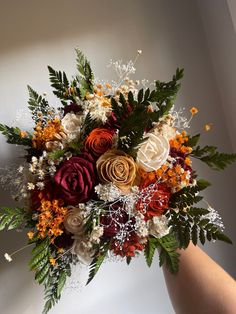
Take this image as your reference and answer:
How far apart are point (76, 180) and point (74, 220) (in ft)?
0.33

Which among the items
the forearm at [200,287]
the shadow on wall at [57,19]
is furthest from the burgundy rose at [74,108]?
the forearm at [200,287]

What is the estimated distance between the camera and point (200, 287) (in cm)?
Answer: 93

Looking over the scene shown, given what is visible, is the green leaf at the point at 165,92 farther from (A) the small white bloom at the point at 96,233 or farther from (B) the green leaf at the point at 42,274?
(B) the green leaf at the point at 42,274

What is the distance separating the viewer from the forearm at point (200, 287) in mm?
877

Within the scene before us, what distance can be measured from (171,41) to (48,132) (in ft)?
2.29

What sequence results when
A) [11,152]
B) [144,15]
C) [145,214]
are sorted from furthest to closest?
[144,15] < [11,152] < [145,214]

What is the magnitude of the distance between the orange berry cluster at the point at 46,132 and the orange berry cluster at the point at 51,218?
0.57 ft

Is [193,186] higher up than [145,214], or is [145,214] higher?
[193,186]

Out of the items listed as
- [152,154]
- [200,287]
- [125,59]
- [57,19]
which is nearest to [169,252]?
[200,287]

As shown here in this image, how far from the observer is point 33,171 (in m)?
0.93

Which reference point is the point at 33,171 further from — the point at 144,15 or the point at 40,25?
the point at 144,15

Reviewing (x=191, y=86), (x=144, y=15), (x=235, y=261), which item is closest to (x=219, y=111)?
(x=191, y=86)

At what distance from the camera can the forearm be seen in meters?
0.88

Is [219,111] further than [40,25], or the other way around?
[219,111]
